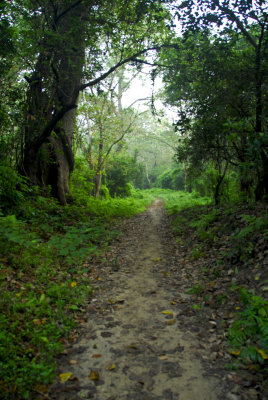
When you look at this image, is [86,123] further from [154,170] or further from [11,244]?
[154,170]

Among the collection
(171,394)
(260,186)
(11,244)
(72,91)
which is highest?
(72,91)

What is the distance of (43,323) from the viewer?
3.64m


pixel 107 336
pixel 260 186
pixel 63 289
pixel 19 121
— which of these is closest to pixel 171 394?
pixel 107 336

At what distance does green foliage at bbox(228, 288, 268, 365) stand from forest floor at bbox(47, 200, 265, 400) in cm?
14

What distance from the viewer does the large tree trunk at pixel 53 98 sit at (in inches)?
294

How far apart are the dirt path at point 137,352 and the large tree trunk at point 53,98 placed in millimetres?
5501

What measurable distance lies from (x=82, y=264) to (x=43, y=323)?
2.56 metres

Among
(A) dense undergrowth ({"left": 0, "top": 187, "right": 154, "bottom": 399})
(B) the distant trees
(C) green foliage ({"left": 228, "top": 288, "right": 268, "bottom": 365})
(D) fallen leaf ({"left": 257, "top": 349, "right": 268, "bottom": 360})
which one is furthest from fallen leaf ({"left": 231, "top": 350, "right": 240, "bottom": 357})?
(B) the distant trees

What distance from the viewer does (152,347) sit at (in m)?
3.34

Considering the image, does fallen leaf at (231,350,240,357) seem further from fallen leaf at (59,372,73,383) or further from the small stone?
fallen leaf at (59,372,73,383)

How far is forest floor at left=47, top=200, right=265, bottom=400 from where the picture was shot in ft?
8.64

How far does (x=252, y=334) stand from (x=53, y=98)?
892 centimetres

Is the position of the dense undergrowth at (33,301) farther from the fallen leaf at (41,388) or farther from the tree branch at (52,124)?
the tree branch at (52,124)

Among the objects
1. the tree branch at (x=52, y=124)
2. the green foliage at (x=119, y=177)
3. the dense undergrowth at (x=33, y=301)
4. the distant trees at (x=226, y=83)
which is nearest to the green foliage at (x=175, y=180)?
the green foliage at (x=119, y=177)
